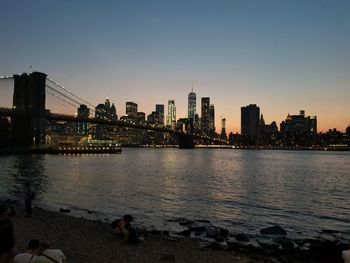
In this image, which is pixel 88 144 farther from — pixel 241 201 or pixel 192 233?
pixel 192 233

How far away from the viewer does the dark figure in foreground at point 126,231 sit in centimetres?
1370

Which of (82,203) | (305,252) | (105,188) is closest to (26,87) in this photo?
(105,188)

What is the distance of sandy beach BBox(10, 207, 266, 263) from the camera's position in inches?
467

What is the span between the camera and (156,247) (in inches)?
531

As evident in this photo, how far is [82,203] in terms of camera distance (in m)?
26.7

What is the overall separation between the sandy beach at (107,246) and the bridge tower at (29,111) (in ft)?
A: 300

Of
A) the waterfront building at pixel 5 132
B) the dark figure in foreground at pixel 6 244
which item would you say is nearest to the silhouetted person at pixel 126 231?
the dark figure in foreground at pixel 6 244

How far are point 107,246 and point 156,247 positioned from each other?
63.9 inches

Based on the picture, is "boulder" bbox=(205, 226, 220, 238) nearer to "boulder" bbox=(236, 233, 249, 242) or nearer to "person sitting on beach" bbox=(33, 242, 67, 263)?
"boulder" bbox=(236, 233, 249, 242)

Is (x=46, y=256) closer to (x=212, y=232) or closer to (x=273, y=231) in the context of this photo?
(x=212, y=232)

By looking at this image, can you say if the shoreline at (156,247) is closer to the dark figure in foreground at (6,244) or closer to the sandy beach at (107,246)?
the sandy beach at (107,246)

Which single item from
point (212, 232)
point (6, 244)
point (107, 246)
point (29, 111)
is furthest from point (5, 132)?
point (6, 244)

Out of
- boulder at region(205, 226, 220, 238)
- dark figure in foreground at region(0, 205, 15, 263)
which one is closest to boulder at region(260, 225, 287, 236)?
boulder at region(205, 226, 220, 238)

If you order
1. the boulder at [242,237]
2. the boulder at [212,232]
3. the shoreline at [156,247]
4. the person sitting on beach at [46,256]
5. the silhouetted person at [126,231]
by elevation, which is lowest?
the boulder at [242,237]
